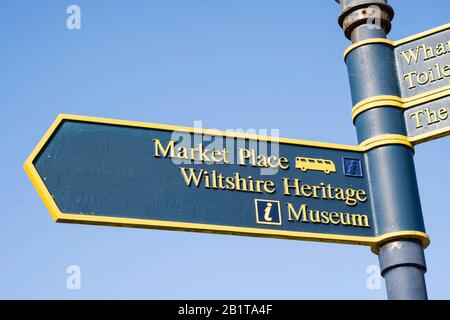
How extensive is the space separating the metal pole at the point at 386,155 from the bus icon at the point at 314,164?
0.24 meters

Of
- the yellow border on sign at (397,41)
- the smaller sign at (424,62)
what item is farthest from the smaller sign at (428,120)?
the yellow border on sign at (397,41)

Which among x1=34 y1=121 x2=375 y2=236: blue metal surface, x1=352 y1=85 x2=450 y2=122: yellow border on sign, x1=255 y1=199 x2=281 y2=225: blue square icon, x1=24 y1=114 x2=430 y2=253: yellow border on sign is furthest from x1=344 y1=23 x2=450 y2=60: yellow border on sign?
x1=255 y1=199 x2=281 y2=225: blue square icon

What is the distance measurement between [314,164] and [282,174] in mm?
230

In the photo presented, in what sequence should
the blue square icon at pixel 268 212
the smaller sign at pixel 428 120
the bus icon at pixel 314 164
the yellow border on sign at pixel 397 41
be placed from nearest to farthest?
1. the blue square icon at pixel 268 212
2. the bus icon at pixel 314 164
3. the smaller sign at pixel 428 120
4. the yellow border on sign at pixel 397 41

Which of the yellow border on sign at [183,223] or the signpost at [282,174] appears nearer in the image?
the yellow border on sign at [183,223]

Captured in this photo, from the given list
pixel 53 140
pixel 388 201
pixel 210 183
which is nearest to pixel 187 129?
pixel 210 183

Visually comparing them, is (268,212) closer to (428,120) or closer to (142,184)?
(142,184)

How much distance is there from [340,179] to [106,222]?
147 centimetres

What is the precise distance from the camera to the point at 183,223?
5.81 meters

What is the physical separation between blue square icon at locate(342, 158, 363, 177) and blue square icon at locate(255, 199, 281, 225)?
53 cm

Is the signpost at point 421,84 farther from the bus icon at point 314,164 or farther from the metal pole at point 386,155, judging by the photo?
the bus icon at point 314,164

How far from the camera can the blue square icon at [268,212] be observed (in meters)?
6.00
